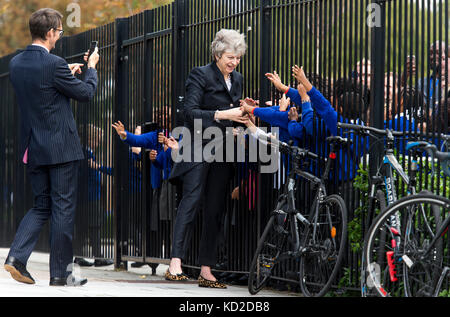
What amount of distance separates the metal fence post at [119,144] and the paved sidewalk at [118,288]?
0.52m

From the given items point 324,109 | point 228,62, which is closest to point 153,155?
point 228,62

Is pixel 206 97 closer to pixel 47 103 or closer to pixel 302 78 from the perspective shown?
pixel 302 78

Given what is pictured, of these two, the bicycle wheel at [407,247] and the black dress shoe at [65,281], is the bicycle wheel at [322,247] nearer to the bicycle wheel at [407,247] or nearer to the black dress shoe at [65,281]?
the bicycle wheel at [407,247]

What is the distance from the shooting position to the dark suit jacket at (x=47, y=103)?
7637 mm

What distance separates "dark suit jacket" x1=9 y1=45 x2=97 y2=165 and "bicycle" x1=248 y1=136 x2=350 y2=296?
1782 millimetres

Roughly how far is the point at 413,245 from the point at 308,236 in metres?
1.39

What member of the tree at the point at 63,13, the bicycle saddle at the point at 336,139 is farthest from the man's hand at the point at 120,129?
the tree at the point at 63,13

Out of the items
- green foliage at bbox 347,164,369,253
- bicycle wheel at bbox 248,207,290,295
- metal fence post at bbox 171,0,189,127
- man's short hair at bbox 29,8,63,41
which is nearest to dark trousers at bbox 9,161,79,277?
man's short hair at bbox 29,8,63,41

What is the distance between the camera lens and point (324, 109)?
755cm

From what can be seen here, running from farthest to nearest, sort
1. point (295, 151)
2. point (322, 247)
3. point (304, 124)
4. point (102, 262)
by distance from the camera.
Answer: point (102, 262) → point (304, 124) → point (295, 151) → point (322, 247)

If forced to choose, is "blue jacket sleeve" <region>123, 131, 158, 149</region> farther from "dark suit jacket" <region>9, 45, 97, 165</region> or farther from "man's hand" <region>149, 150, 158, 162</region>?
"dark suit jacket" <region>9, 45, 97, 165</region>

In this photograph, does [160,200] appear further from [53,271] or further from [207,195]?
[53,271]

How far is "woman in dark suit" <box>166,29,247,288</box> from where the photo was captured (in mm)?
8484

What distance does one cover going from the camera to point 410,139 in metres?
6.95
